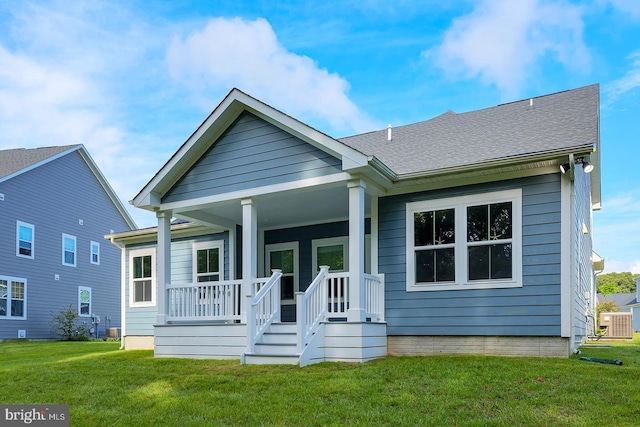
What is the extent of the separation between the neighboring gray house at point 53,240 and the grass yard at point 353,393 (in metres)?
13.5

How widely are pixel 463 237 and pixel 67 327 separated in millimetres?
17875

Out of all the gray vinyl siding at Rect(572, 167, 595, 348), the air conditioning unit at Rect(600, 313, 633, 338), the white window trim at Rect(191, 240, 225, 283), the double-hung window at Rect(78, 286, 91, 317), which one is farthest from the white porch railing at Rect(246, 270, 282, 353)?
the double-hung window at Rect(78, 286, 91, 317)

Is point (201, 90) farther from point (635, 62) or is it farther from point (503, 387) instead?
point (503, 387)

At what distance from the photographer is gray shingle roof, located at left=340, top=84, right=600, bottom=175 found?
9.09 metres

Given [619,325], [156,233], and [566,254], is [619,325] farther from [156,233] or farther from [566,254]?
[156,233]

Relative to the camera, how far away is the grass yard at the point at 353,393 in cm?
498

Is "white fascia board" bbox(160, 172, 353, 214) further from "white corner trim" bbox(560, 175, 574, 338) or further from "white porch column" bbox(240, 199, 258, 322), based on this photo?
"white corner trim" bbox(560, 175, 574, 338)

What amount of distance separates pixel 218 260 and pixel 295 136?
4911mm

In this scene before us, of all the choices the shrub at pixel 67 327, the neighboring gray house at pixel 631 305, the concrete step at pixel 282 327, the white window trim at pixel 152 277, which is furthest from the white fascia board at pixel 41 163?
the neighboring gray house at pixel 631 305

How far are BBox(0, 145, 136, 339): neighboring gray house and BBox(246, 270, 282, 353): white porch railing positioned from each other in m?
14.4

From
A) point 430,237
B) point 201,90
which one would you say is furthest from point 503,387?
point 201,90

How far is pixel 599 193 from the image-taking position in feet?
52.5

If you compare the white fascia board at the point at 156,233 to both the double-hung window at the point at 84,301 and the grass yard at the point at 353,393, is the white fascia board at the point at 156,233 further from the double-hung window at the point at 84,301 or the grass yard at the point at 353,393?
the double-hung window at the point at 84,301

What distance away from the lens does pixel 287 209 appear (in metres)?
10.9
